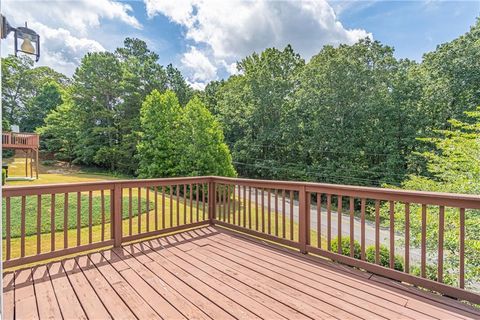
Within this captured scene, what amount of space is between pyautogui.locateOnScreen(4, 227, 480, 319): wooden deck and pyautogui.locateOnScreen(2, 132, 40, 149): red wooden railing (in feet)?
45.4

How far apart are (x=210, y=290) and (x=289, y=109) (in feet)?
56.7

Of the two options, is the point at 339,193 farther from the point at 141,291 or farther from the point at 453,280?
the point at 453,280

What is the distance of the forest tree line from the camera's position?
13297mm

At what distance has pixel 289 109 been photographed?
1848 centimetres

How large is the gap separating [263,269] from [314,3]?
5512 mm

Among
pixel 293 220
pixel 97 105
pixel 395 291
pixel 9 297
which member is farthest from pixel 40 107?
pixel 395 291

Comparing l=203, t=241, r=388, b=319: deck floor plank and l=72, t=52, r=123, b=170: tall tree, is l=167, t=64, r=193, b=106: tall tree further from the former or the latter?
l=203, t=241, r=388, b=319: deck floor plank

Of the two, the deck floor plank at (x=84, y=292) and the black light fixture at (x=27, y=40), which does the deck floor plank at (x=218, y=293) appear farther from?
the black light fixture at (x=27, y=40)

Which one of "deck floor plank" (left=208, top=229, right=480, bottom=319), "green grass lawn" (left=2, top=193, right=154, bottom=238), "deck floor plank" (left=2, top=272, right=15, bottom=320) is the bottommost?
"green grass lawn" (left=2, top=193, right=154, bottom=238)

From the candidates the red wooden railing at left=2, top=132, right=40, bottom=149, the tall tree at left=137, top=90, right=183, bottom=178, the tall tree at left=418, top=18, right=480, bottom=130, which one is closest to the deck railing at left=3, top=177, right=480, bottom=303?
the tall tree at left=137, top=90, right=183, bottom=178

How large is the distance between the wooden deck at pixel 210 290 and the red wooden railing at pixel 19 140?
13844mm

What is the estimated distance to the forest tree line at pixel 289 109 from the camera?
1330 cm

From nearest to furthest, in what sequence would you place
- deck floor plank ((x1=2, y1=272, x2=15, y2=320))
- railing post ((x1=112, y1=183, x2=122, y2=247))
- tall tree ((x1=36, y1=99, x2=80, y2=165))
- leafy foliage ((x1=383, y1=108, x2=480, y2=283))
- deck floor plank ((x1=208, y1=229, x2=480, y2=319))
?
1. deck floor plank ((x1=2, y1=272, x2=15, y2=320))
2. deck floor plank ((x1=208, y1=229, x2=480, y2=319))
3. railing post ((x1=112, y1=183, x2=122, y2=247))
4. leafy foliage ((x1=383, y1=108, x2=480, y2=283))
5. tall tree ((x1=36, y1=99, x2=80, y2=165))

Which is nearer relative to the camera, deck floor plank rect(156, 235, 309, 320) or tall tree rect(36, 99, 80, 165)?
deck floor plank rect(156, 235, 309, 320)
